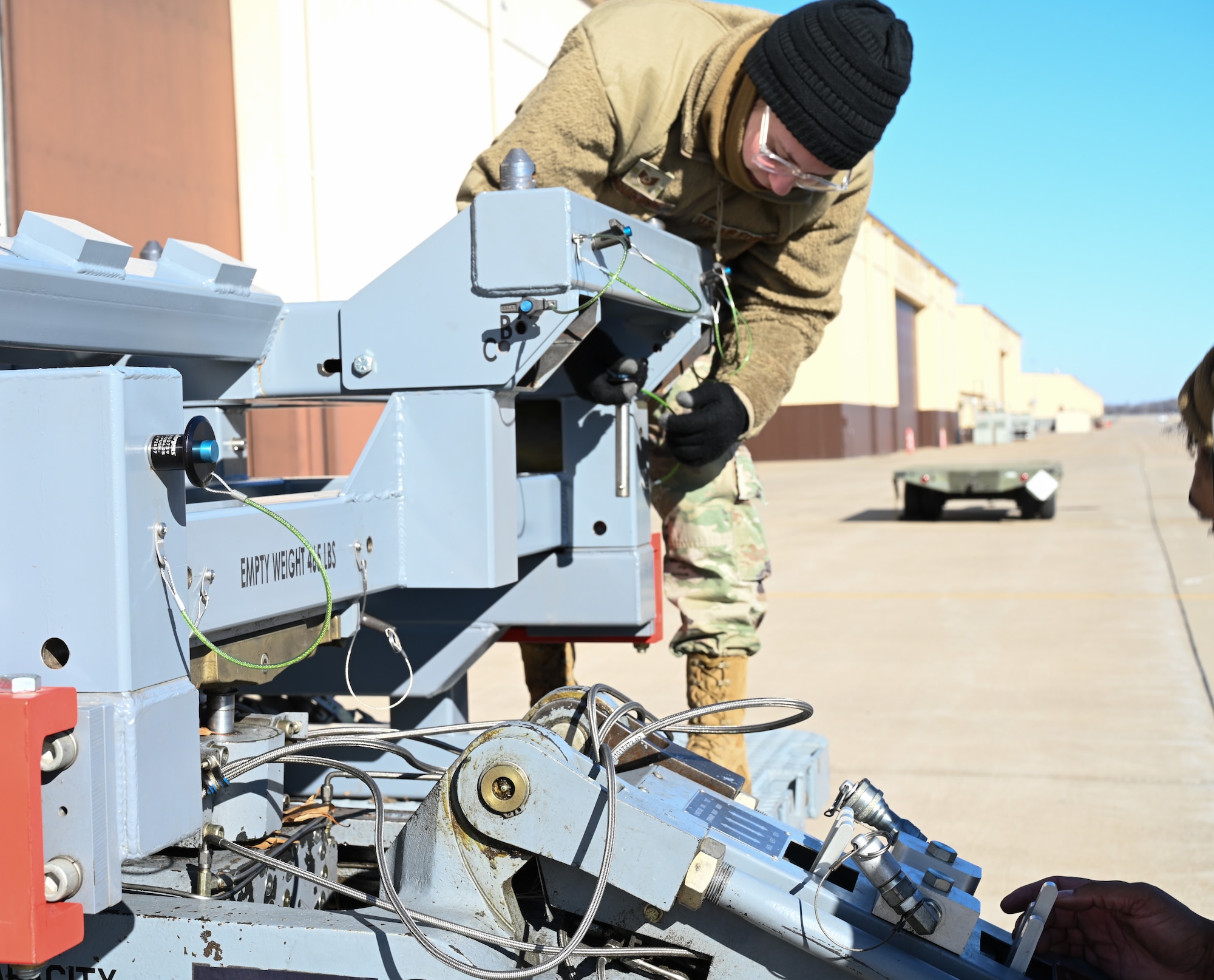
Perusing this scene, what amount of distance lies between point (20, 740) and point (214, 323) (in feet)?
3.20

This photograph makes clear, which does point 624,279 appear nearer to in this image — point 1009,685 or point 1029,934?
point 1029,934

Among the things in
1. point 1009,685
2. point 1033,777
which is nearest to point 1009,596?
point 1009,685

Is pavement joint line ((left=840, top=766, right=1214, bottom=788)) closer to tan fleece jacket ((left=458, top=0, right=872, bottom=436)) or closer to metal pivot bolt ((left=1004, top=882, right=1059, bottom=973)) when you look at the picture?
tan fleece jacket ((left=458, top=0, right=872, bottom=436))

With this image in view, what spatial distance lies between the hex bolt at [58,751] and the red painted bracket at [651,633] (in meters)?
1.41

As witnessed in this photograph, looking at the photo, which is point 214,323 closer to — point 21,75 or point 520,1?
point 21,75

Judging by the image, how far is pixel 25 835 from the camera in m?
1.05

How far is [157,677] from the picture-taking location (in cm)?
116

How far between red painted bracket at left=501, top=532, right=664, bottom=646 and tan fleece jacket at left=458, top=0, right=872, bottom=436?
386 mm

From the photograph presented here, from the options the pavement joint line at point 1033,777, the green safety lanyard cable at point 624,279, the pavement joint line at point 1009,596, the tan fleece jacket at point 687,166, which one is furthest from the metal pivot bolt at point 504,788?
the pavement joint line at point 1009,596

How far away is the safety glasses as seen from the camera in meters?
2.25

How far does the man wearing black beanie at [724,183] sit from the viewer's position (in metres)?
2.21

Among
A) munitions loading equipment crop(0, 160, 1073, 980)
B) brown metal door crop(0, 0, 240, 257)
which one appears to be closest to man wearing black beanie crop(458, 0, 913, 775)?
munitions loading equipment crop(0, 160, 1073, 980)

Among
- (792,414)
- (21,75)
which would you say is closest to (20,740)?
(21,75)

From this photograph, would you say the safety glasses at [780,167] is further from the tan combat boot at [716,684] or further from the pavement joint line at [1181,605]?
the pavement joint line at [1181,605]
